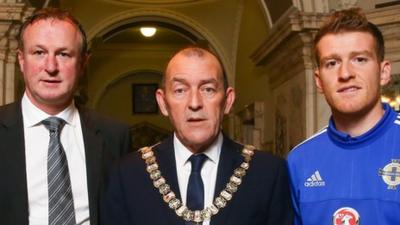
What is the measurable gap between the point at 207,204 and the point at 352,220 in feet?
2.10

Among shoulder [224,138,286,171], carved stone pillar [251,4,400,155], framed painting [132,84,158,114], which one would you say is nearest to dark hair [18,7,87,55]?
shoulder [224,138,286,171]

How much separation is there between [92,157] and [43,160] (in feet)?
0.80

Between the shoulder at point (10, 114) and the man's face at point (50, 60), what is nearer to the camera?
the man's face at point (50, 60)

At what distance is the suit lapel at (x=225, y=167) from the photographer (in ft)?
9.11

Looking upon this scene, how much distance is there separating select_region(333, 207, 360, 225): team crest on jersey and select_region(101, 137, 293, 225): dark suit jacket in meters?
0.23

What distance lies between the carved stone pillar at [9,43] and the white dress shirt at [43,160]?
444 cm

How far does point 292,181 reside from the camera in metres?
3.07

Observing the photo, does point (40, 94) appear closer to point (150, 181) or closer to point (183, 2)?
point (150, 181)

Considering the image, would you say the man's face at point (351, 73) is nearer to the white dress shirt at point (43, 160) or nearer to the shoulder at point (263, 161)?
the shoulder at point (263, 161)

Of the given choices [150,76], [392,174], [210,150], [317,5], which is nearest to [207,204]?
[210,150]

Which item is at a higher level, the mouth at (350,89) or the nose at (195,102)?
the mouth at (350,89)

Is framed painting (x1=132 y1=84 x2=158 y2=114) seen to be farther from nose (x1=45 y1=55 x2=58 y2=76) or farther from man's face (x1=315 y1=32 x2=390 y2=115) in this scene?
man's face (x1=315 y1=32 x2=390 y2=115)

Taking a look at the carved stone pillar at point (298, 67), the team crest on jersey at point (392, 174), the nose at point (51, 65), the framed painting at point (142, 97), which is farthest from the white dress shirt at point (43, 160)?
the framed painting at point (142, 97)

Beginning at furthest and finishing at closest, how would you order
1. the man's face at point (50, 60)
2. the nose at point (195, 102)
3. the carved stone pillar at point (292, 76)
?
the carved stone pillar at point (292, 76)
the man's face at point (50, 60)
the nose at point (195, 102)
